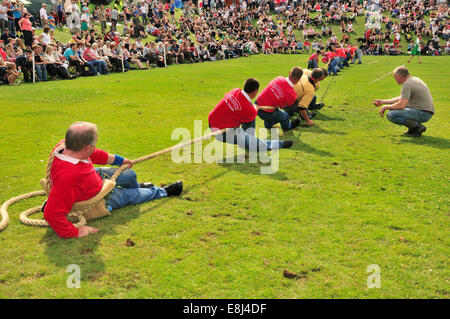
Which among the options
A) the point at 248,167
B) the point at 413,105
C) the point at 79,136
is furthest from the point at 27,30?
the point at 413,105

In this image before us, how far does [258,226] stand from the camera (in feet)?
17.2

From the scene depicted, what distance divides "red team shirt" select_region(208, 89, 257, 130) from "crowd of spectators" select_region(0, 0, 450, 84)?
13.8 meters

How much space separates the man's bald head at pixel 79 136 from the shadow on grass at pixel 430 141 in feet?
26.3

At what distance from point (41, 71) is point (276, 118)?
1477cm

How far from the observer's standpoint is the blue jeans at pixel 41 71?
1914 centimetres

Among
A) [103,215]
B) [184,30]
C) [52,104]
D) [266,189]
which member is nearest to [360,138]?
[266,189]

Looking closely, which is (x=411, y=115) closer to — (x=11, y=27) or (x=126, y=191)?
(x=126, y=191)

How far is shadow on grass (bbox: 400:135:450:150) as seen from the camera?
30.2 feet

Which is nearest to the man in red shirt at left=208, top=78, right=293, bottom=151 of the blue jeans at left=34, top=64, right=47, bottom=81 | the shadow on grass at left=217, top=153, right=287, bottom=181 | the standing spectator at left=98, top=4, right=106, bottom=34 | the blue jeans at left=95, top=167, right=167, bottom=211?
the shadow on grass at left=217, top=153, right=287, bottom=181

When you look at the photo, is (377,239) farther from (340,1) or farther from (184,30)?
(340,1)

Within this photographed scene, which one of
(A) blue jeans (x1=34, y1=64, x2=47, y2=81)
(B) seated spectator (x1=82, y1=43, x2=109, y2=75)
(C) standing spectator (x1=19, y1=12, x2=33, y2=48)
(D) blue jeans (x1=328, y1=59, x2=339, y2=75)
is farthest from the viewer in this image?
(D) blue jeans (x1=328, y1=59, x2=339, y2=75)

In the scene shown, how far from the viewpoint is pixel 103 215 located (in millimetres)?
5363

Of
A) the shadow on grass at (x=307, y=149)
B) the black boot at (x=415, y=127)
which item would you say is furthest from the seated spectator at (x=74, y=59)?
the black boot at (x=415, y=127)

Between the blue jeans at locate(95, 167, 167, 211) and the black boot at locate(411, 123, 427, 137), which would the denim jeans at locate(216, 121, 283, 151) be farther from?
the black boot at locate(411, 123, 427, 137)
